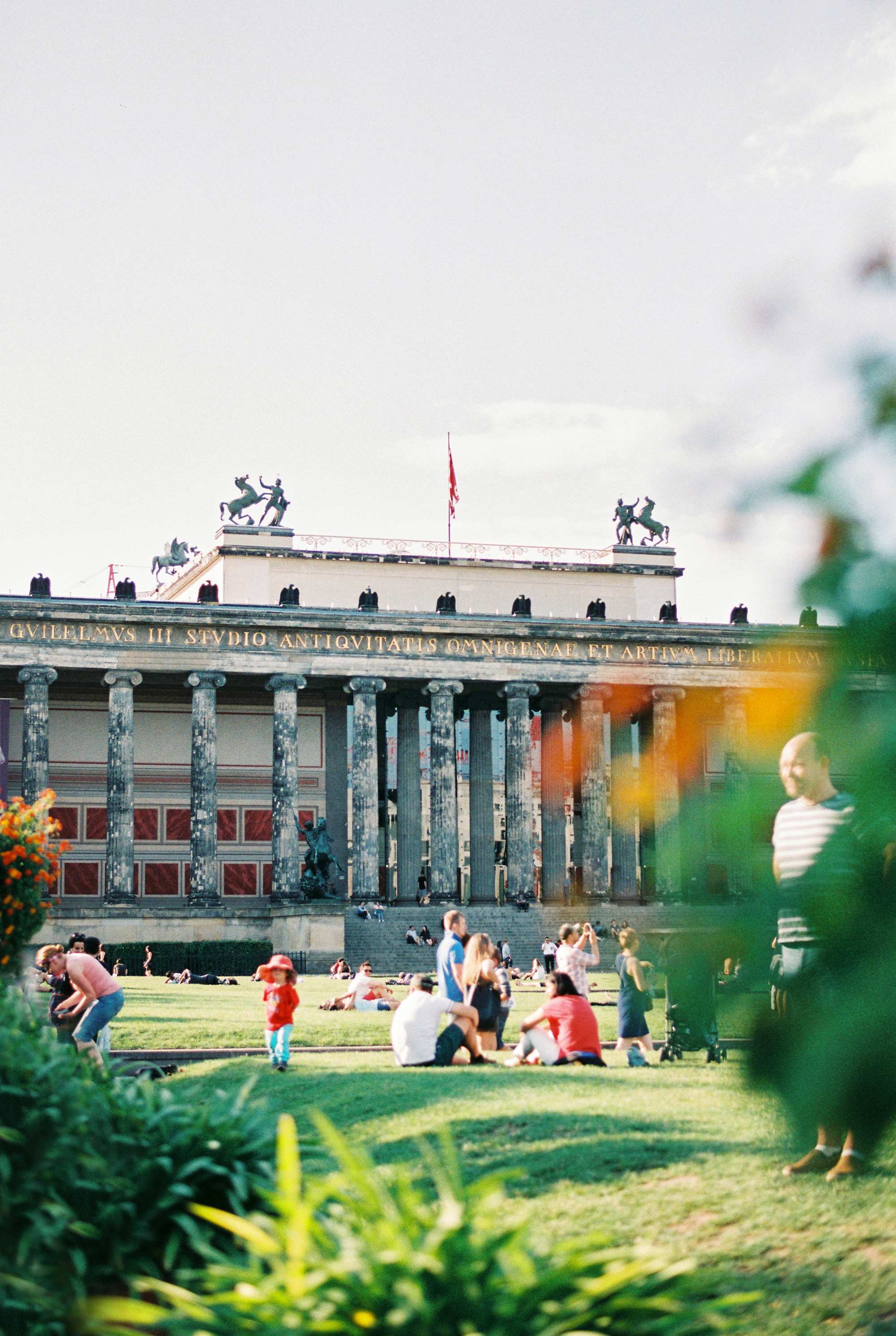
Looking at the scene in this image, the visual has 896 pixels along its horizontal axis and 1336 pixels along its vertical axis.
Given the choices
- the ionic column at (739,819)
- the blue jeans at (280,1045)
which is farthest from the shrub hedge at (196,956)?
the ionic column at (739,819)

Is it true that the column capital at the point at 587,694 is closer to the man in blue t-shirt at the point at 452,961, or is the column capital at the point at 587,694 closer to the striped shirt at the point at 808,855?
the man in blue t-shirt at the point at 452,961

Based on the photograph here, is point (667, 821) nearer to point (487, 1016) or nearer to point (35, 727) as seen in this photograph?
point (487, 1016)

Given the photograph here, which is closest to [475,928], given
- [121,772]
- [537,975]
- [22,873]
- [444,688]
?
[537,975]

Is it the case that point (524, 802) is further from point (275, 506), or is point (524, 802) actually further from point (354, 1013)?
point (354, 1013)

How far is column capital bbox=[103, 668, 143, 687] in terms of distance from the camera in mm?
55594

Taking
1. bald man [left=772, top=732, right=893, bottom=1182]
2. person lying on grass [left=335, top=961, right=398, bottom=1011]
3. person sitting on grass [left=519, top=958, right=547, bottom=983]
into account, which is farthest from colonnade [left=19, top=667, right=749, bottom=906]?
bald man [left=772, top=732, right=893, bottom=1182]

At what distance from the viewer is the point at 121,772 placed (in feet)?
183

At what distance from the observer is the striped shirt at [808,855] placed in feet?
8.62

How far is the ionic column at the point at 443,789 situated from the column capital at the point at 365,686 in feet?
6.57

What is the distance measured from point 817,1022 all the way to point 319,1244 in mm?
3183

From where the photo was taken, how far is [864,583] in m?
2.57

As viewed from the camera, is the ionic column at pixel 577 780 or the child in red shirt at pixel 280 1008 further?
the ionic column at pixel 577 780

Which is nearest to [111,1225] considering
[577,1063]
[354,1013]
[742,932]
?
[742,932]

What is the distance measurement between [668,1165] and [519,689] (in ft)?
163
